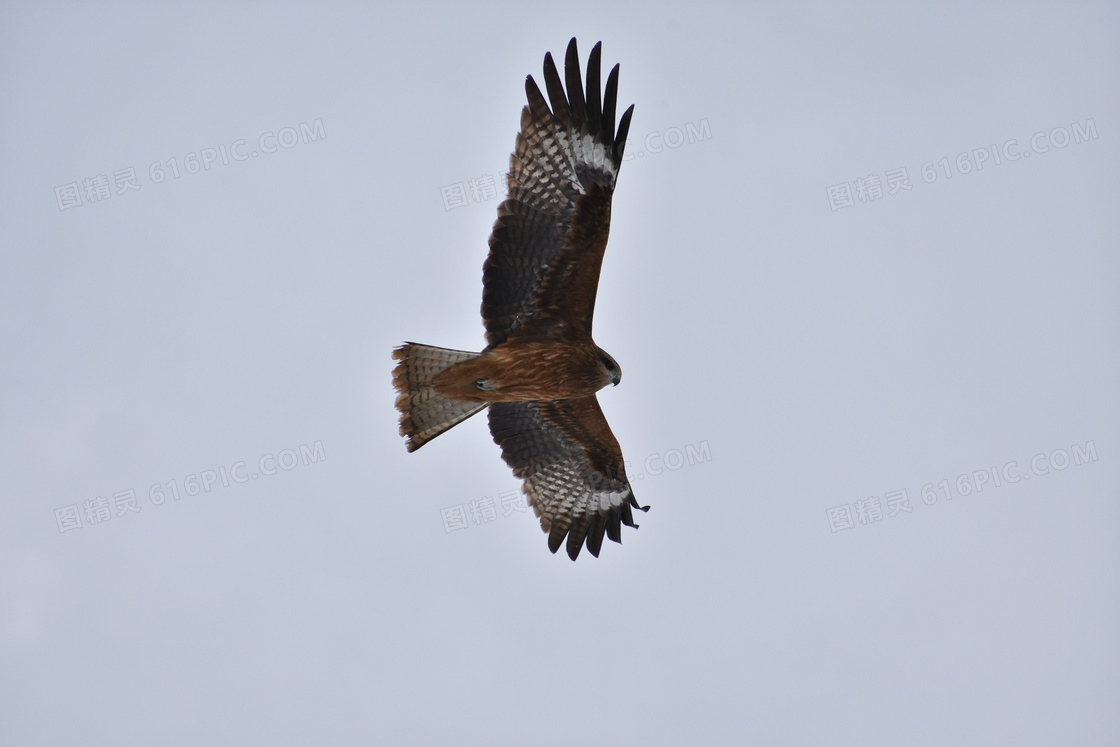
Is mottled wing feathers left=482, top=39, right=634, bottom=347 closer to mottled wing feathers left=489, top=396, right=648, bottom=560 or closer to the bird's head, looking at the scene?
the bird's head

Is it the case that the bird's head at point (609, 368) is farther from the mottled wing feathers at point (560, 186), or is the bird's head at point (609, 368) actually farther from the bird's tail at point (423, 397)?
the bird's tail at point (423, 397)

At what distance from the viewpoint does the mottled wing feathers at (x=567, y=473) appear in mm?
8859

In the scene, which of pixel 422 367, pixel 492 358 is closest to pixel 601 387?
pixel 492 358

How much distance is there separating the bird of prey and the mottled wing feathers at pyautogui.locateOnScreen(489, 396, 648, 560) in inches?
0.5

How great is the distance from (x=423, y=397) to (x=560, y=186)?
94.9 inches

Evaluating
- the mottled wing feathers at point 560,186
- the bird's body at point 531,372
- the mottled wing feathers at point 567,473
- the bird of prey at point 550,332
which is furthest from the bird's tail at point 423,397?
the mottled wing feathers at point 560,186

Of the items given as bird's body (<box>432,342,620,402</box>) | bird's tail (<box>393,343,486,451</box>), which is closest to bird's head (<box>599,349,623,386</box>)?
bird's body (<box>432,342,620,402</box>)

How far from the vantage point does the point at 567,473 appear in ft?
29.6

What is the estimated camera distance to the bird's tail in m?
7.98

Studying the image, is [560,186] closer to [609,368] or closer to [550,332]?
[550,332]

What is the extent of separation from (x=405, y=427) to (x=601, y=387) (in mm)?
1931

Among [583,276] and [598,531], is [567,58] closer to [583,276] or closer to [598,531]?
[583,276]

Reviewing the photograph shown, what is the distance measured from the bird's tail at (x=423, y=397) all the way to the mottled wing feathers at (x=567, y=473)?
75 centimetres

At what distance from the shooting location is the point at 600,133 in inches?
285
